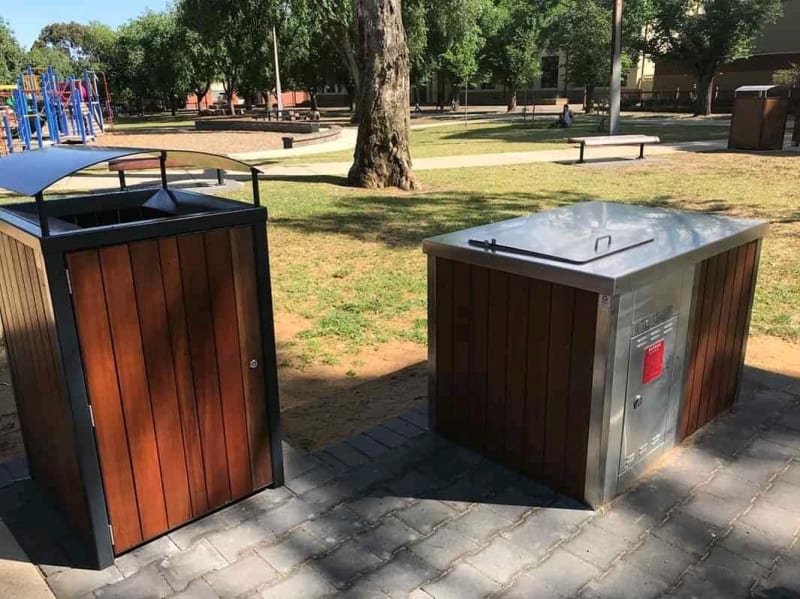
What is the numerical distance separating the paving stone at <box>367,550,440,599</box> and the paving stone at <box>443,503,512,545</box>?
10.0 inches

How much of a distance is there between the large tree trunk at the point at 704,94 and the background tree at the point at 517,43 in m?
11.9

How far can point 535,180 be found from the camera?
12891 mm

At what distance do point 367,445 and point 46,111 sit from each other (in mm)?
25436

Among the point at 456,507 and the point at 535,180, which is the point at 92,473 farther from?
the point at 535,180

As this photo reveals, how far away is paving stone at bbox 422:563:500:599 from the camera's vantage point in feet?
7.86

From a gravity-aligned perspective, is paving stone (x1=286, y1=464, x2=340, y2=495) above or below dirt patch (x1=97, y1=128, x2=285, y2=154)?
below

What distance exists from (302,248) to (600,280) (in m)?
5.73

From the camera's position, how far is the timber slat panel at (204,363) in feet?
8.54

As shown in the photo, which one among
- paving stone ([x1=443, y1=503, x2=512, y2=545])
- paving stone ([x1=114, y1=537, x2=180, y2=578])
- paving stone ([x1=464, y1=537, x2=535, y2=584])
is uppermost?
paving stone ([x1=464, y1=537, x2=535, y2=584])

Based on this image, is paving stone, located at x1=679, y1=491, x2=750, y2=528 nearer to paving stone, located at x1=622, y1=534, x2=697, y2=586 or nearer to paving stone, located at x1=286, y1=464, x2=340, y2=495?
paving stone, located at x1=622, y1=534, x2=697, y2=586

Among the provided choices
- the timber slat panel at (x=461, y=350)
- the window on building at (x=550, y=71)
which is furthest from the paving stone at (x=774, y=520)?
the window on building at (x=550, y=71)

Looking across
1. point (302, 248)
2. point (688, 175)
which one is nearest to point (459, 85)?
point (688, 175)

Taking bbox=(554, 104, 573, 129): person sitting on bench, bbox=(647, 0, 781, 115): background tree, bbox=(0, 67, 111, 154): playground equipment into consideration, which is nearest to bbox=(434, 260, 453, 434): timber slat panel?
bbox=(0, 67, 111, 154): playground equipment

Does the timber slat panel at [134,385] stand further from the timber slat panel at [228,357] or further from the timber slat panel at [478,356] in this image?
the timber slat panel at [478,356]
